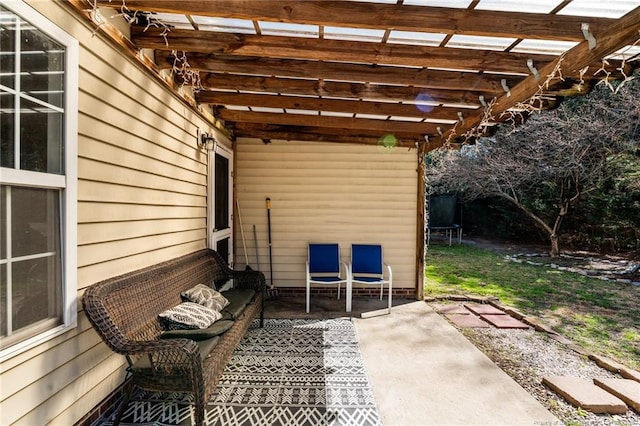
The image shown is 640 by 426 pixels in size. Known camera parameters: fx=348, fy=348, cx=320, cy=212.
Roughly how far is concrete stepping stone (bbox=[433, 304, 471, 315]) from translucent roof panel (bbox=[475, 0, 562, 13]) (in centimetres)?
384

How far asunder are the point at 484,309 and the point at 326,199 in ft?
9.34

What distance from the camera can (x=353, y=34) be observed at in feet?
8.39

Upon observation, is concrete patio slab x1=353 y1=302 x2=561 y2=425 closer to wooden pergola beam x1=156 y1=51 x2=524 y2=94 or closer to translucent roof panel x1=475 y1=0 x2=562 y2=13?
wooden pergola beam x1=156 y1=51 x2=524 y2=94

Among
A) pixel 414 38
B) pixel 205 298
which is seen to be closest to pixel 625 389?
pixel 414 38

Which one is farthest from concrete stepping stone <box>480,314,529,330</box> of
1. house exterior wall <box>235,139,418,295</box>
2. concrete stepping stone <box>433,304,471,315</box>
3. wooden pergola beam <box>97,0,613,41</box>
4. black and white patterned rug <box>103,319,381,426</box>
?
wooden pergola beam <box>97,0,613,41</box>

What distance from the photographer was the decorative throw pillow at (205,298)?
3135 millimetres

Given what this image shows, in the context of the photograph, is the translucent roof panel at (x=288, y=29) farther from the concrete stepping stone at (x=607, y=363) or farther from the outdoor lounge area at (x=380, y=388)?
the concrete stepping stone at (x=607, y=363)

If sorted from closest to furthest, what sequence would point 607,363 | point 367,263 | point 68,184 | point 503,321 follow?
point 68,184
point 607,363
point 503,321
point 367,263

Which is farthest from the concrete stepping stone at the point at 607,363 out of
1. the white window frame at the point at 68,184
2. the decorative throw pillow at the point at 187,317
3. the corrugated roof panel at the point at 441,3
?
the white window frame at the point at 68,184

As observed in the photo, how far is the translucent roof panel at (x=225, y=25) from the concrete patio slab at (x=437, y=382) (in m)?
2.94

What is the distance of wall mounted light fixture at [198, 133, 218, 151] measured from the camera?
417 cm

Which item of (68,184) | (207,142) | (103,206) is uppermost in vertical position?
(207,142)

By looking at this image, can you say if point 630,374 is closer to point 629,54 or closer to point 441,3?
point 629,54

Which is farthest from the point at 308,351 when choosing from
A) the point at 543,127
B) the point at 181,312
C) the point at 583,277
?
the point at 543,127
